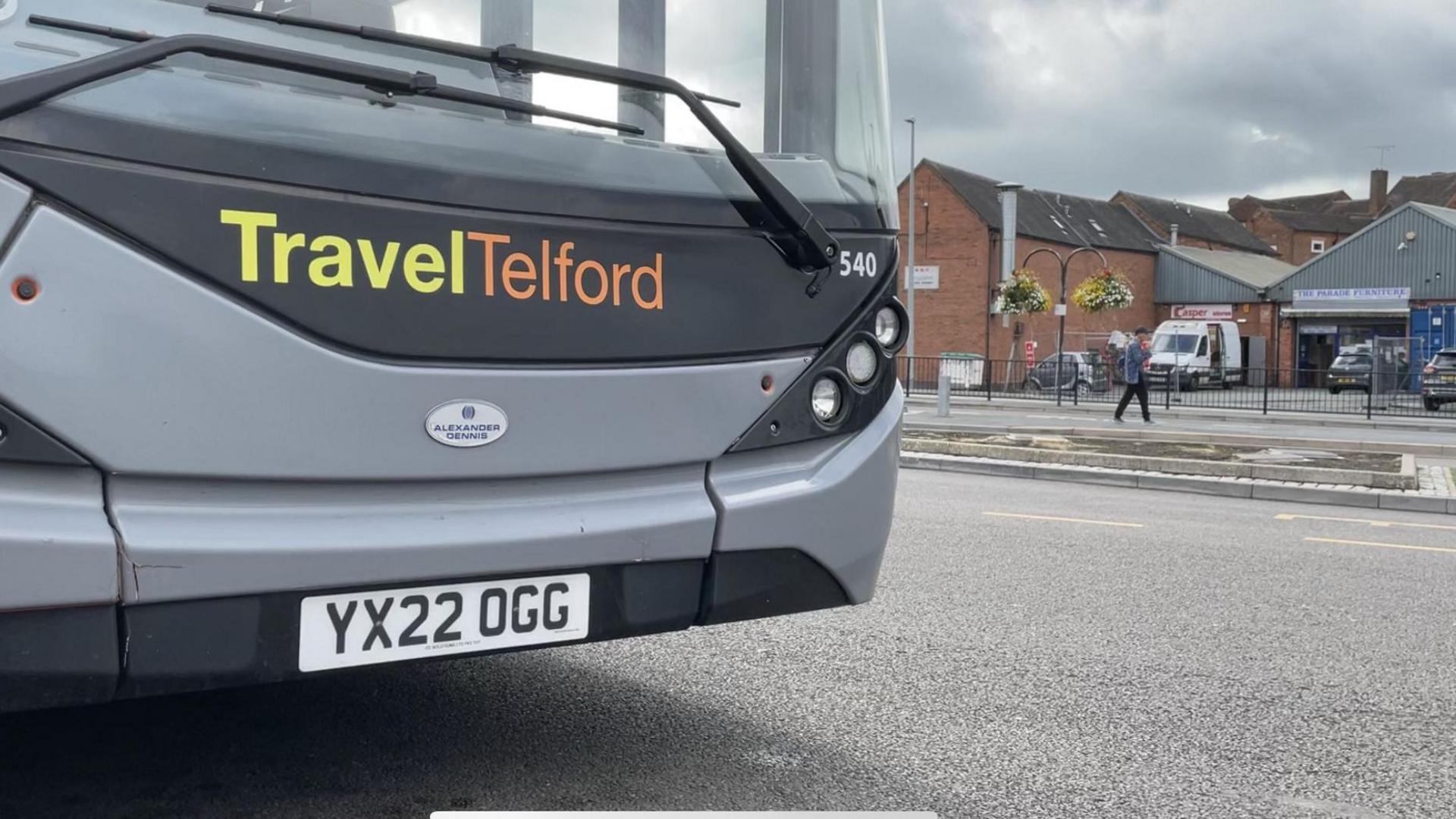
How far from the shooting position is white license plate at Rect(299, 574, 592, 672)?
2.65 meters

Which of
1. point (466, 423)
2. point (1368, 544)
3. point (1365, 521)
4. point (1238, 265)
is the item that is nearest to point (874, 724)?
point (466, 423)

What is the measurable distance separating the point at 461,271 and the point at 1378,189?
95.2 metres

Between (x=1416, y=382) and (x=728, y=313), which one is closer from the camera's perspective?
(x=728, y=313)

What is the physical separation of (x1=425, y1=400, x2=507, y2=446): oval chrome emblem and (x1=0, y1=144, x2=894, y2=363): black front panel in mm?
107

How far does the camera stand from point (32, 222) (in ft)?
7.50

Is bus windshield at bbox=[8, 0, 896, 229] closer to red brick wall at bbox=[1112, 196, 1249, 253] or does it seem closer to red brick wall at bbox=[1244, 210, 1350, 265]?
red brick wall at bbox=[1112, 196, 1249, 253]

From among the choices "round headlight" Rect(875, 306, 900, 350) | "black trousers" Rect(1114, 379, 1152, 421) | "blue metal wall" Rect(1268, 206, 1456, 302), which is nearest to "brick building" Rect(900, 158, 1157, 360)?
"blue metal wall" Rect(1268, 206, 1456, 302)

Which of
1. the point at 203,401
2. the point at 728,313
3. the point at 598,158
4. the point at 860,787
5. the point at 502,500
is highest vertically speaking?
the point at 598,158

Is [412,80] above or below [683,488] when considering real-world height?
above

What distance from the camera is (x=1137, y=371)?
919 inches


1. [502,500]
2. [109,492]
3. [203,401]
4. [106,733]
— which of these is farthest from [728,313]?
[106,733]

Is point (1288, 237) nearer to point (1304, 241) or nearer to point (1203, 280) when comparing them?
point (1304, 241)

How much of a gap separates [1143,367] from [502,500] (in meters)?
22.1

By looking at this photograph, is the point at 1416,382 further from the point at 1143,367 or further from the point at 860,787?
the point at 860,787
